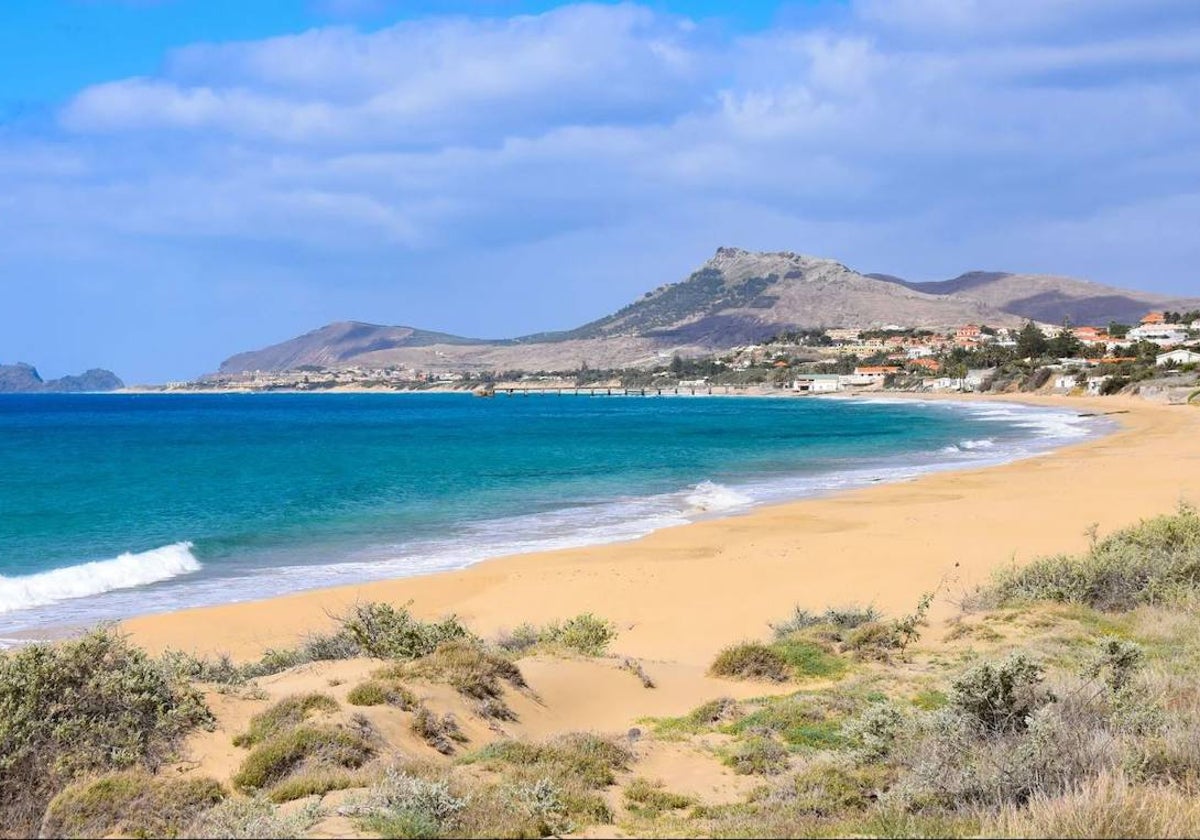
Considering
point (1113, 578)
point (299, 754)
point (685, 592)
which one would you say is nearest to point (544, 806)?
point (299, 754)

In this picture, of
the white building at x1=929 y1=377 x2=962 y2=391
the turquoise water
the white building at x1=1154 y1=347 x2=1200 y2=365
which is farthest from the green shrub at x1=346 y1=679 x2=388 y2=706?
the white building at x1=929 y1=377 x2=962 y2=391

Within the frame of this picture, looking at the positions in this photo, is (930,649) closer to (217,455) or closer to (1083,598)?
(1083,598)

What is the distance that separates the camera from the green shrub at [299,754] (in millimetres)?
6457

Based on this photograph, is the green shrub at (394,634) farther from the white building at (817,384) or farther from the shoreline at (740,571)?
the white building at (817,384)

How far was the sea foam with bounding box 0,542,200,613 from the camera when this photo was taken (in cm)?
1772

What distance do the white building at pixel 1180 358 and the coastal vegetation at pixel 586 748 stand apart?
9860 cm

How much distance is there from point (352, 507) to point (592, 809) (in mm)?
25472

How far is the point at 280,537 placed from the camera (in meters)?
24.7

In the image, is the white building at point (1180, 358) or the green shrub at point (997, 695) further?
the white building at point (1180, 358)

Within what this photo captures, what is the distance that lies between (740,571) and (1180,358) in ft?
327

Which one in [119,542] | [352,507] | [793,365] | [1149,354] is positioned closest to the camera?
[119,542]

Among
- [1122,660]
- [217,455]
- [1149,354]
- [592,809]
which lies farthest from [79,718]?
[1149,354]

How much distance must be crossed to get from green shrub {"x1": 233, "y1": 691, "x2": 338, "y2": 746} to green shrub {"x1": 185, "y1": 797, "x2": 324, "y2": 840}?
1581 millimetres

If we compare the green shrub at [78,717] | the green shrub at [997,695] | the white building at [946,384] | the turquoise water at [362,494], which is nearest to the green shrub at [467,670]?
the green shrub at [78,717]
